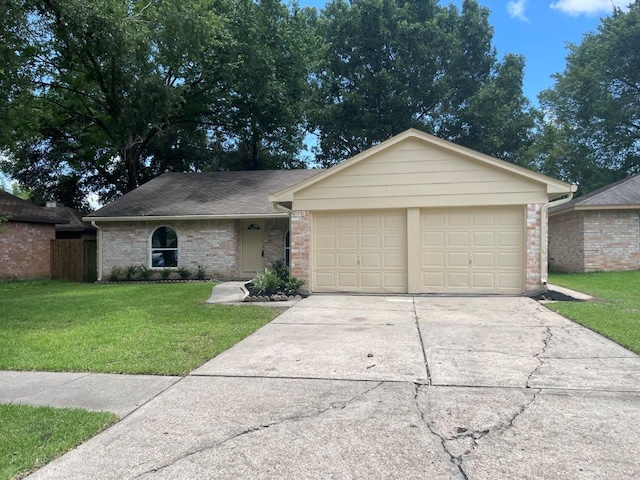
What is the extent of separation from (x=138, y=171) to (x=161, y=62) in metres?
10.6

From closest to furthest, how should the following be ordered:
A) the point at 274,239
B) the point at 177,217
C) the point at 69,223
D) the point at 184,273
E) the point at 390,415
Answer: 1. the point at 390,415
2. the point at 177,217
3. the point at 184,273
4. the point at 274,239
5. the point at 69,223

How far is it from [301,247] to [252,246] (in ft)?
17.2

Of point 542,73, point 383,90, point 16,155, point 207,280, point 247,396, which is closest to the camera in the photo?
point 247,396

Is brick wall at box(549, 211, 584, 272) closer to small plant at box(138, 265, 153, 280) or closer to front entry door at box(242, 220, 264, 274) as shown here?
front entry door at box(242, 220, 264, 274)

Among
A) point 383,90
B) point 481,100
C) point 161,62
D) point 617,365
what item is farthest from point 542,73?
point 617,365

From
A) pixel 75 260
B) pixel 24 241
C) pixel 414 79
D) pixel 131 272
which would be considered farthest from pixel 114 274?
pixel 414 79

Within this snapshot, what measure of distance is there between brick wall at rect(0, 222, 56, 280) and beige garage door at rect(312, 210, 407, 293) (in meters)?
12.3

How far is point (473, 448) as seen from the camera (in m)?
2.94

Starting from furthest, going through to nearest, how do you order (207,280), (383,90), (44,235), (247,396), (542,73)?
1. (542,73)
2. (383,90)
3. (44,235)
4. (207,280)
5. (247,396)

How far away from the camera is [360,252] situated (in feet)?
36.0

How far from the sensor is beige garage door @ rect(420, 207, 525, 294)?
1021 cm

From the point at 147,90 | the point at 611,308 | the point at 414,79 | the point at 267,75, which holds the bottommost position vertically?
the point at 611,308

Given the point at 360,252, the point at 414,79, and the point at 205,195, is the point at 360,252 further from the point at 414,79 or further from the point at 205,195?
the point at 414,79

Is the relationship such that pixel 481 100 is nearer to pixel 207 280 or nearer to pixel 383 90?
pixel 383 90
